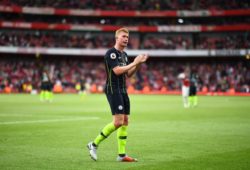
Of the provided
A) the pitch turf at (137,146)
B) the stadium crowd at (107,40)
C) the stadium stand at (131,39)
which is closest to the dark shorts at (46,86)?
the pitch turf at (137,146)

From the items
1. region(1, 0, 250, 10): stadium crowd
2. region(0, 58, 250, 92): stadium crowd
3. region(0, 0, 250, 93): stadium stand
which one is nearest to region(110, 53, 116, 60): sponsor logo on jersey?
region(0, 58, 250, 92): stadium crowd

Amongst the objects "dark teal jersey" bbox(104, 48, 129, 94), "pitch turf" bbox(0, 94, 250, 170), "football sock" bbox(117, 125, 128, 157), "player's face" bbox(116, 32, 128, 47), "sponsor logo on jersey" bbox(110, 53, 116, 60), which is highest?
"player's face" bbox(116, 32, 128, 47)

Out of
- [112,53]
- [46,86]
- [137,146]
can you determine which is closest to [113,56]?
[112,53]

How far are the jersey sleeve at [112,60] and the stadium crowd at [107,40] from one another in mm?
58328

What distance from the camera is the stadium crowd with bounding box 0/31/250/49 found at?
6900cm

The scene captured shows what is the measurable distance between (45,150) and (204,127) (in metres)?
7.58

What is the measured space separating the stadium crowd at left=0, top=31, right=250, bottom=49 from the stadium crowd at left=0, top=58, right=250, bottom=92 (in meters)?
2.87

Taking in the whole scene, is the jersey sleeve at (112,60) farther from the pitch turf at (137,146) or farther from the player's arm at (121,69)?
the pitch turf at (137,146)

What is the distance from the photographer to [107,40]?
2852 inches

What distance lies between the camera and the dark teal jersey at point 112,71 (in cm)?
994

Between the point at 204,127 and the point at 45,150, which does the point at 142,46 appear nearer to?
the point at 204,127

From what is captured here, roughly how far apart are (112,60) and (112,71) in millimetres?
234

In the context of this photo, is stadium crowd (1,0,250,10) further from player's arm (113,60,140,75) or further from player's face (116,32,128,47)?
player's arm (113,60,140,75)

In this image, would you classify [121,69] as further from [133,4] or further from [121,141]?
[133,4]
